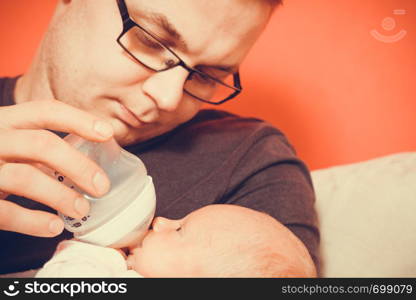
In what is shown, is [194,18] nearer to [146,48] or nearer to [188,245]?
[146,48]

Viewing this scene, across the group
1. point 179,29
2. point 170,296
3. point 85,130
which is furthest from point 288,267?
point 179,29

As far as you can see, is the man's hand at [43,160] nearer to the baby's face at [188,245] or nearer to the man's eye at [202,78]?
the baby's face at [188,245]

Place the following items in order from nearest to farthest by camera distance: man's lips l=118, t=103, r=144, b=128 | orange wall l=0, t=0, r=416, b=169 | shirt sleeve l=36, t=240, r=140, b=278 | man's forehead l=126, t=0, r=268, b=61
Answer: shirt sleeve l=36, t=240, r=140, b=278 → man's forehead l=126, t=0, r=268, b=61 → man's lips l=118, t=103, r=144, b=128 → orange wall l=0, t=0, r=416, b=169

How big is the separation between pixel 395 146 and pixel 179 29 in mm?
1555

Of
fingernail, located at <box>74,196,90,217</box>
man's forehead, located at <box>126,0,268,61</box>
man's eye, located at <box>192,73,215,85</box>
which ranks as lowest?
fingernail, located at <box>74,196,90,217</box>

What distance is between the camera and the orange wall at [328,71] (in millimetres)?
1870

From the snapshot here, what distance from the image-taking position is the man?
727 mm

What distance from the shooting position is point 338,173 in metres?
1.49

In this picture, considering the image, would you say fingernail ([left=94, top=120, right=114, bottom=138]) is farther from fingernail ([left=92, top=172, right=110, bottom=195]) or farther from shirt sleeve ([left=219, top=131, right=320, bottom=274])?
shirt sleeve ([left=219, top=131, right=320, bottom=274])

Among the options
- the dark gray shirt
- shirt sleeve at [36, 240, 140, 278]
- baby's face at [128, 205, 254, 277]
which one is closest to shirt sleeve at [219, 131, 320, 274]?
the dark gray shirt

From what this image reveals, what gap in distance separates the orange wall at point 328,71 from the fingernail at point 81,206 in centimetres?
151

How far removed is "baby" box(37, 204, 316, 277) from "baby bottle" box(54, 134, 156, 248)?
0.18 feet

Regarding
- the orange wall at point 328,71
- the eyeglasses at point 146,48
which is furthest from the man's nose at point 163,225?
the orange wall at point 328,71

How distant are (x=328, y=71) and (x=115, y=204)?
1594mm
